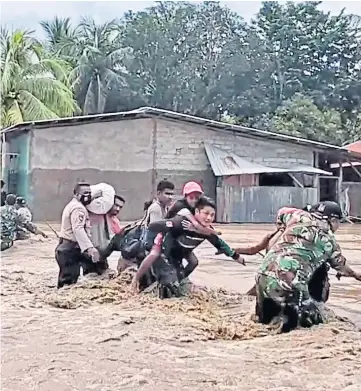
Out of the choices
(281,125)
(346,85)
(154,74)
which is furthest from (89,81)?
(346,85)

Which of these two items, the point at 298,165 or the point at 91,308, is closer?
the point at 91,308

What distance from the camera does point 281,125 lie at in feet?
118

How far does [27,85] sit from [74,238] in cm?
2044

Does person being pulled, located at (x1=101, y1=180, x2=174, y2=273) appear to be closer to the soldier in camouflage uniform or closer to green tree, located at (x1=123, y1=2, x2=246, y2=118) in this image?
the soldier in camouflage uniform

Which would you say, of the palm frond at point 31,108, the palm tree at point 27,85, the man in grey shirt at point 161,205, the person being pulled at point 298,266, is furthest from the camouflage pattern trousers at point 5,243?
the palm frond at point 31,108

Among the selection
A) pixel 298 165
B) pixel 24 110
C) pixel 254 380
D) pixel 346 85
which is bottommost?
pixel 254 380

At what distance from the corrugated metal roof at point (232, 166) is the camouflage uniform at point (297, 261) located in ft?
60.4

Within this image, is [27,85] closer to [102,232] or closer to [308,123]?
[308,123]

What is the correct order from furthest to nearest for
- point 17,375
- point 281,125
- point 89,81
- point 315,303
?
point 89,81 < point 281,125 < point 315,303 < point 17,375

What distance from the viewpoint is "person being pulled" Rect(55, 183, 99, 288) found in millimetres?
7883

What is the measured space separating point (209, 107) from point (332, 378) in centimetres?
3989

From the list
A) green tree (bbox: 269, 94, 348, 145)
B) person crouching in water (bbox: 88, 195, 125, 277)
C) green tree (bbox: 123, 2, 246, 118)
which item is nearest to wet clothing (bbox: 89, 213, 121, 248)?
person crouching in water (bbox: 88, 195, 125, 277)

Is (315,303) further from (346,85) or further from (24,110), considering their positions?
(346,85)

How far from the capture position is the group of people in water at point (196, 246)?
5832 millimetres
